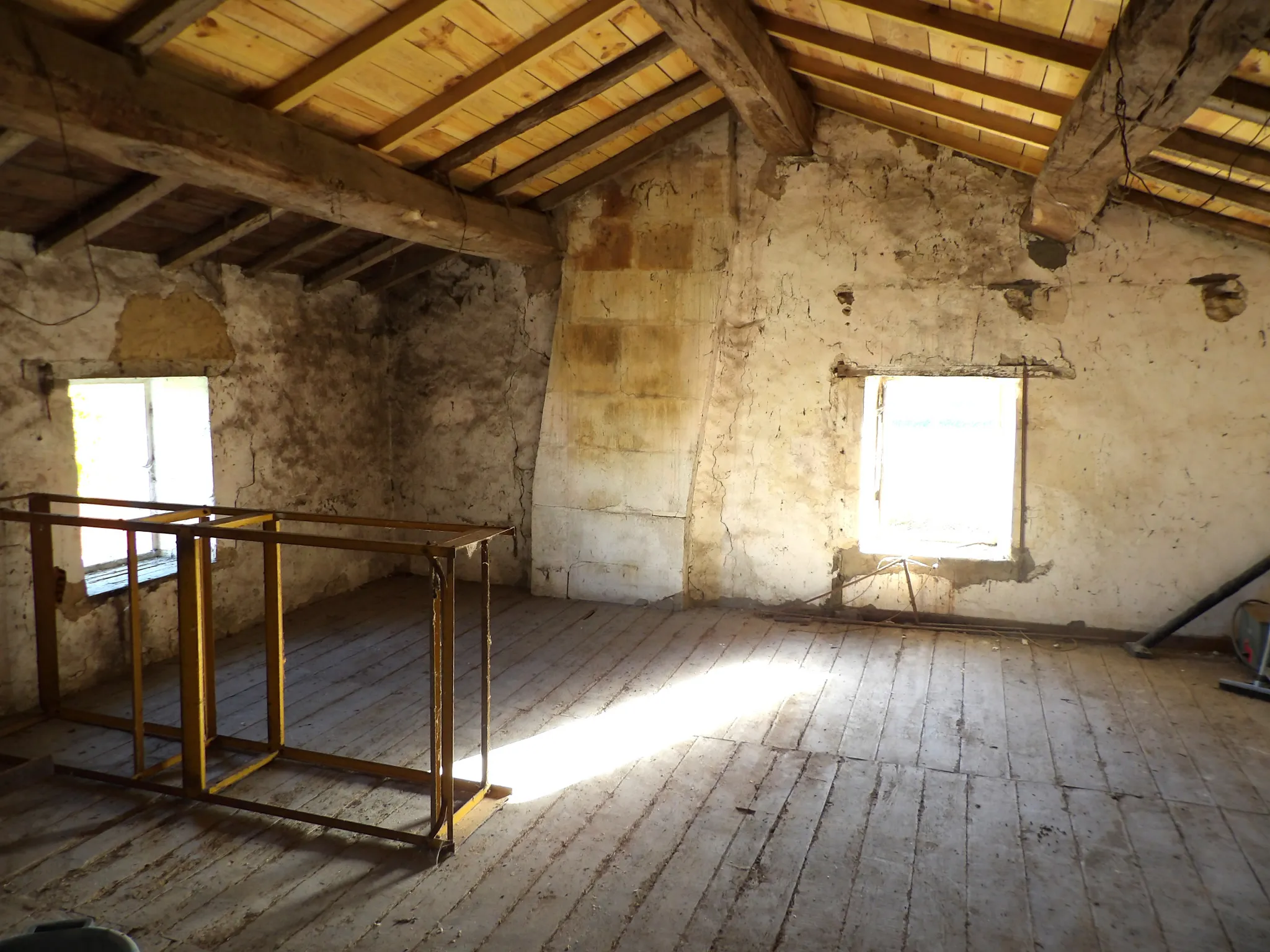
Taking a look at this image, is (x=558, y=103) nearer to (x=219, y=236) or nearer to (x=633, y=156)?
(x=633, y=156)

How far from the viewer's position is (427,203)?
14.7 feet

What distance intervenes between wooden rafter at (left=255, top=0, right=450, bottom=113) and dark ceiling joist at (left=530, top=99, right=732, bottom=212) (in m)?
2.54

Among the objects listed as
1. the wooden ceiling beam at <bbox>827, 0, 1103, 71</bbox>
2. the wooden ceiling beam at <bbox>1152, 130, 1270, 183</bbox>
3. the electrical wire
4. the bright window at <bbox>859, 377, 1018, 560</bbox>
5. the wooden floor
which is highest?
the wooden ceiling beam at <bbox>827, 0, 1103, 71</bbox>

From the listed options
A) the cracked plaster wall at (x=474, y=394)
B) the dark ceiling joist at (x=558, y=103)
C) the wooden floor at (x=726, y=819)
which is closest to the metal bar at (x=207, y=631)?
the wooden floor at (x=726, y=819)

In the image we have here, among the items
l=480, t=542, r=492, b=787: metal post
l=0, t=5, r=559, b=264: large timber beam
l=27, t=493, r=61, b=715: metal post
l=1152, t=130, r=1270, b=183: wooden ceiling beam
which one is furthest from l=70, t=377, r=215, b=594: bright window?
l=1152, t=130, r=1270, b=183: wooden ceiling beam

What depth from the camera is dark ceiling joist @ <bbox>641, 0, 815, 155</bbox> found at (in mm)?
3215

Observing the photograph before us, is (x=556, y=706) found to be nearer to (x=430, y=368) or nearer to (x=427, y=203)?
(x=427, y=203)

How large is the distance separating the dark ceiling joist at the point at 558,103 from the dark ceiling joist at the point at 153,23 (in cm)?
184

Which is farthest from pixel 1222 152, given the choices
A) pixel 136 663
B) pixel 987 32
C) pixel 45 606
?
pixel 45 606

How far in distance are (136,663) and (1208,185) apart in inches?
207

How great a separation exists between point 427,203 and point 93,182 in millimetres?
1501

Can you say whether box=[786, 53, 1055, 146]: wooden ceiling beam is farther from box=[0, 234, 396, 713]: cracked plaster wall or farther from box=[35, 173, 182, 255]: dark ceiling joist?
box=[0, 234, 396, 713]: cracked plaster wall

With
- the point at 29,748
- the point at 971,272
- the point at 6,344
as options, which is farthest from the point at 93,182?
the point at 971,272

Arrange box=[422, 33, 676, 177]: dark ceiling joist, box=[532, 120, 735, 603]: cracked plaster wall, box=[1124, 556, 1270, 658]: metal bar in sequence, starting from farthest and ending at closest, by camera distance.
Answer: box=[532, 120, 735, 603]: cracked plaster wall < box=[1124, 556, 1270, 658]: metal bar < box=[422, 33, 676, 177]: dark ceiling joist
